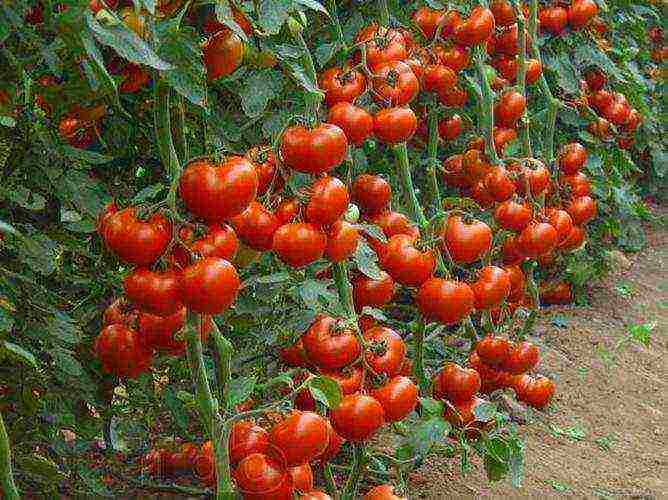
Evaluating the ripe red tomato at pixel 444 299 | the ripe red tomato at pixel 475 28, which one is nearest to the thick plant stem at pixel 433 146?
the ripe red tomato at pixel 475 28

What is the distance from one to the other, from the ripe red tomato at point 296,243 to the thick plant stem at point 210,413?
21 centimetres

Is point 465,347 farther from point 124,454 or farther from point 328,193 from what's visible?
point 328,193

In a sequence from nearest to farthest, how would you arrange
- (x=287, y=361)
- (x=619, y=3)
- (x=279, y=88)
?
(x=279, y=88) → (x=287, y=361) → (x=619, y=3)

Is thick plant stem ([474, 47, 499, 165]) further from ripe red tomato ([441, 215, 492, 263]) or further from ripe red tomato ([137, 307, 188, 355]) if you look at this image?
ripe red tomato ([137, 307, 188, 355])

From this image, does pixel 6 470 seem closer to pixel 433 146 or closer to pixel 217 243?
pixel 217 243

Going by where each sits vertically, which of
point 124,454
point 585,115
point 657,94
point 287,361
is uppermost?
point 287,361

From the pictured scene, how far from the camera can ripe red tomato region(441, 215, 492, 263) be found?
2.14 meters

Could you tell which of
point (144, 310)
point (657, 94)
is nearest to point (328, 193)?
point (144, 310)

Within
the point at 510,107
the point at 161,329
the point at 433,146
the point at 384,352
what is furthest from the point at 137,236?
the point at 510,107

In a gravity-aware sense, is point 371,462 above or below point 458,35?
below

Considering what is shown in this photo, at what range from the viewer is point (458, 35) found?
7.97 ft

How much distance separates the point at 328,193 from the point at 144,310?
372 mm

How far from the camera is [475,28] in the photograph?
7.89ft

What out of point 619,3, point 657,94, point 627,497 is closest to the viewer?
point 627,497
